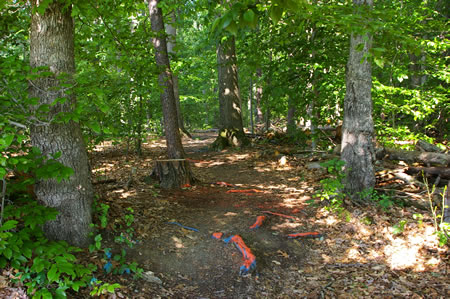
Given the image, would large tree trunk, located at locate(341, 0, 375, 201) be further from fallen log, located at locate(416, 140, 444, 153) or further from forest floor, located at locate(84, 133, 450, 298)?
fallen log, located at locate(416, 140, 444, 153)

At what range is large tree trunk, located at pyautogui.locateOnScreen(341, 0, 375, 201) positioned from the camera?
18.3ft

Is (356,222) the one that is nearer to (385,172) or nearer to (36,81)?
(385,172)

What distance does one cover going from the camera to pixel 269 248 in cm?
462

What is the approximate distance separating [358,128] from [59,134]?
5163 mm

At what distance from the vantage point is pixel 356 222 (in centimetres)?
516

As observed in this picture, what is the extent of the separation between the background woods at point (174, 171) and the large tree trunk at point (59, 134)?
15 millimetres

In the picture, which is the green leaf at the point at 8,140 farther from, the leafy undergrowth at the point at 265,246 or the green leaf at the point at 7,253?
the leafy undergrowth at the point at 265,246

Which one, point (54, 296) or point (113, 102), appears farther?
point (113, 102)

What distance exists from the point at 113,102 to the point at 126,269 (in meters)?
6.48

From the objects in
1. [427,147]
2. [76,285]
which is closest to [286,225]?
[76,285]

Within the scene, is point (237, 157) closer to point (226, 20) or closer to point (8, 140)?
point (8, 140)

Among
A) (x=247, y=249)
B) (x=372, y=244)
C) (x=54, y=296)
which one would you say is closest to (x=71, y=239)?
(x=54, y=296)

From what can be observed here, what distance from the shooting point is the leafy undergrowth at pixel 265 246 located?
360 cm

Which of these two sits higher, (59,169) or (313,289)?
(59,169)
